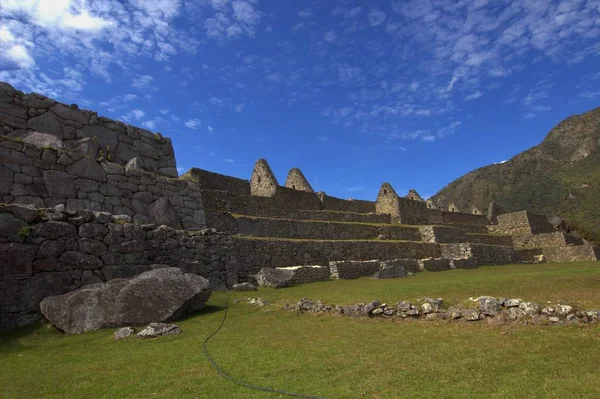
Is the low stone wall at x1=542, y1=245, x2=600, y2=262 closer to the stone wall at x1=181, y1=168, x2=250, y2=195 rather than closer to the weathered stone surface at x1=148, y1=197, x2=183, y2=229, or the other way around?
the stone wall at x1=181, y1=168, x2=250, y2=195

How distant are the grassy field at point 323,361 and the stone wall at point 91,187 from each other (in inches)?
153

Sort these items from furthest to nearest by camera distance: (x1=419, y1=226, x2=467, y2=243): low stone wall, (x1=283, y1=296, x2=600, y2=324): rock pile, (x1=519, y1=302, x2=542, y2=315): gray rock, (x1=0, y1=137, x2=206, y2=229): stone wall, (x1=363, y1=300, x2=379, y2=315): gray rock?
(x1=419, y1=226, x2=467, y2=243): low stone wall → (x1=0, y1=137, x2=206, y2=229): stone wall → (x1=363, y1=300, x2=379, y2=315): gray rock → (x1=519, y1=302, x2=542, y2=315): gray rock → (x1=283, y1=296, x2=600, y2=324): rock pile

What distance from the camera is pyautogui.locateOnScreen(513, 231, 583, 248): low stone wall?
30453 millimetres

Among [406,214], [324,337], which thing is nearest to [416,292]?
[324,337]

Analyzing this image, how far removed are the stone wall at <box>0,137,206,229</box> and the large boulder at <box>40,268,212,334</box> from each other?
11.4 feet

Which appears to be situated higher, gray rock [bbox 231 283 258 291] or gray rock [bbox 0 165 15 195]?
gray rock [bbox 0 165 15 195]

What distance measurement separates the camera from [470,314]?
654 centimetres

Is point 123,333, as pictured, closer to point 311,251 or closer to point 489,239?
point 311,251

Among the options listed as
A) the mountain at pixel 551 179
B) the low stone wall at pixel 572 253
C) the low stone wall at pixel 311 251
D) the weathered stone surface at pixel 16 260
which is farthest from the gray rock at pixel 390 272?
the mountain at pixel 551 179

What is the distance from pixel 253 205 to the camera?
22.1 meters

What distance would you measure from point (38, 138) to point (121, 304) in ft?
19.2

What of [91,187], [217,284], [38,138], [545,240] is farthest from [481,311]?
[545,240]

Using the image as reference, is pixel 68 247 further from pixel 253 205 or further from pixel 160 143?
pixel 253 205

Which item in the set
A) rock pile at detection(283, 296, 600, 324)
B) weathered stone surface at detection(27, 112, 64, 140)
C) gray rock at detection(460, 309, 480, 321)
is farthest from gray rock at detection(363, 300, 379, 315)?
weathered stone surface at detection(27, 112, 64, 140)
